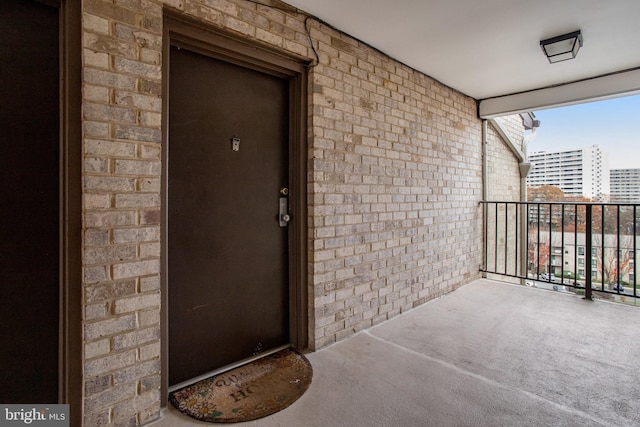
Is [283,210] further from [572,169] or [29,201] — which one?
[572,169]

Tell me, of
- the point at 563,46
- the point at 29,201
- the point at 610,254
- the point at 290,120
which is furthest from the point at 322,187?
the point at 610,254

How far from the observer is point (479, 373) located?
199 centimetres

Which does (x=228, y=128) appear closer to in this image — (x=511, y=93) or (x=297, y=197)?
(x=297, y=197)

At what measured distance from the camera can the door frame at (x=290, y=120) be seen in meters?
1.63

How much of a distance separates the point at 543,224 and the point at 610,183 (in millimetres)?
1463

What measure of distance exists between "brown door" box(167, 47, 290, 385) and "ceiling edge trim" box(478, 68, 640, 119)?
3338 millimetres

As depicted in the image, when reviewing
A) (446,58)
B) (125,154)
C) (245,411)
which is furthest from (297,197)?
(446,58)

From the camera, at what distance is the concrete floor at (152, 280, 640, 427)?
1591 mm

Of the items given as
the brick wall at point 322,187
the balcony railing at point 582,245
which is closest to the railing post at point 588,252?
the balcony railing at point 582,245

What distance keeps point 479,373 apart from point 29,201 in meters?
2.70

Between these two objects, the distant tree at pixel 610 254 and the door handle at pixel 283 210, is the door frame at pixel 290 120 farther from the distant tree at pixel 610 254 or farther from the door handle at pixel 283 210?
the distant tree at pixel 610 254

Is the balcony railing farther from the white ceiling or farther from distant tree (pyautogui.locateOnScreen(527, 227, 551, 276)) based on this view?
the white ceiling

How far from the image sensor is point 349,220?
2500 millimetres

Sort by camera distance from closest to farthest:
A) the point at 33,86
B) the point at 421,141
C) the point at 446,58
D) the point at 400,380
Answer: the point at 33,86, the point at 400,380, the point at 446,58, the point at 421,141
